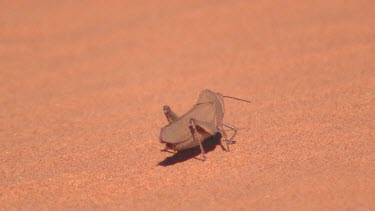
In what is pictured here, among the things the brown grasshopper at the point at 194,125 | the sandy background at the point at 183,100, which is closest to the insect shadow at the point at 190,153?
the sandy background at the point at 183,100

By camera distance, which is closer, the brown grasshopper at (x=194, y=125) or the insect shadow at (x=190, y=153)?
the brown grasshopper at (x=194, y=125)

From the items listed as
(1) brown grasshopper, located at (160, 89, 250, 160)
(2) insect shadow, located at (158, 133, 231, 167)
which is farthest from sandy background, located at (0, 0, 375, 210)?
(1) brown grasshopper, located at (160, 89, 250, 160)

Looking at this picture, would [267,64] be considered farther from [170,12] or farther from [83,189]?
[83,189]

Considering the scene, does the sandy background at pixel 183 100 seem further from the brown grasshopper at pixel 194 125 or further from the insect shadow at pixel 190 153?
the brown grasshopper at pixel 194 125

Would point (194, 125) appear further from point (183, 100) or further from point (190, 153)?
point (183, 100)

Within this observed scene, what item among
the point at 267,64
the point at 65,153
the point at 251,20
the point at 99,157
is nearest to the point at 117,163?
the point at 99,157

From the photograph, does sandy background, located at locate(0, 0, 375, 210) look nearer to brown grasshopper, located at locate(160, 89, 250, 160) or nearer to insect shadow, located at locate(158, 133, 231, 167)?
insect shadow, located at locate(158, 133, 231, 167)
